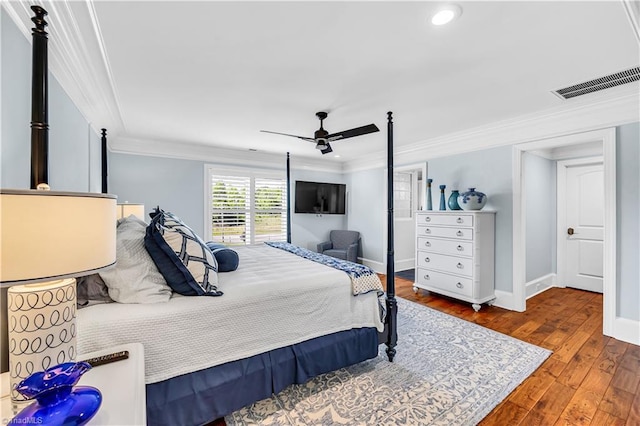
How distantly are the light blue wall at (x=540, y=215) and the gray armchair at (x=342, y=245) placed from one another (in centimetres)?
285

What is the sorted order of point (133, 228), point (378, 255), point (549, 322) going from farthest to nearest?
point (378, 255)
point (549, 322)
point (133, 228)

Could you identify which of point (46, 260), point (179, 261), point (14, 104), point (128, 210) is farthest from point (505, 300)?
point (14, 104)

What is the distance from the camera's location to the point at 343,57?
2.04 m

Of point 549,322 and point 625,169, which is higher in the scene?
point 625,169

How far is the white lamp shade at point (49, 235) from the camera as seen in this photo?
2.26 ft

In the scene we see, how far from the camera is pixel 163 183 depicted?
4.61m

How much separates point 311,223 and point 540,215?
4.03 metres

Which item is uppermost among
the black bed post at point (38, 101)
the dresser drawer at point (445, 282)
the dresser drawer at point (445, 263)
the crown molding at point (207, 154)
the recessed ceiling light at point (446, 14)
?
the recessed ceiling light at point (446, 14)

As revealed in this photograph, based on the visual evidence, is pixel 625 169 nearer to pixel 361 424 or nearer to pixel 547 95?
pixel 547 95

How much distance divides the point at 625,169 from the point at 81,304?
4.63m

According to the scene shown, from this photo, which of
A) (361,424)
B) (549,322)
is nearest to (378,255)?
→ (549,322)

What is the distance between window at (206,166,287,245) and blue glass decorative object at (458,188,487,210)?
3.40m

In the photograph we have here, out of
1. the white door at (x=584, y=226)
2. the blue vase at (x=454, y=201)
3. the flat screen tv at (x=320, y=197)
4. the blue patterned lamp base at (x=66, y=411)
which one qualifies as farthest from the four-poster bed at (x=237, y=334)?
the white door at (x=584, y=226)

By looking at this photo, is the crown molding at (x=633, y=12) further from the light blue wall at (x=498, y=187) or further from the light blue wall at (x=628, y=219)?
the light blue wall at (x=498, y=187)
